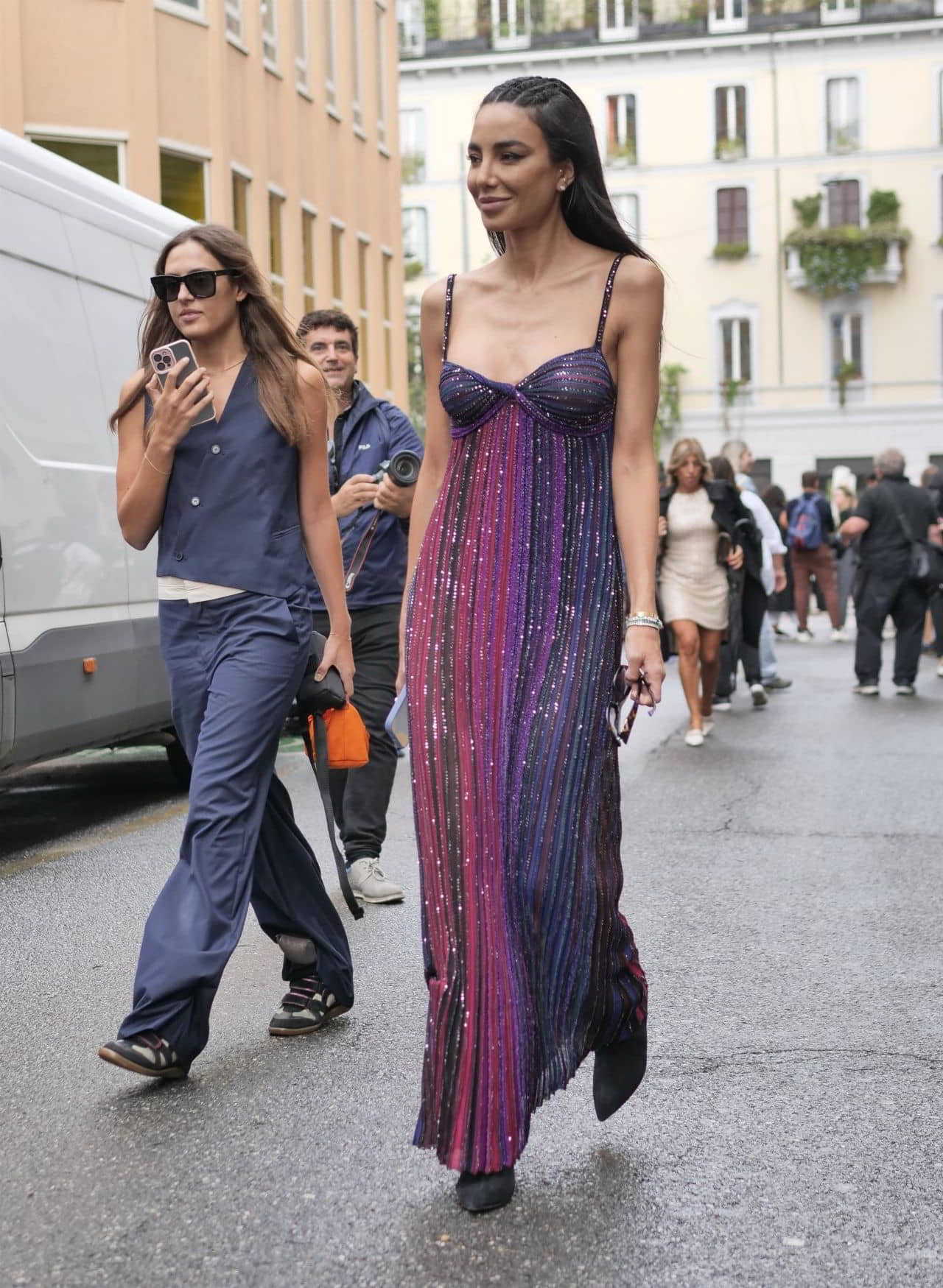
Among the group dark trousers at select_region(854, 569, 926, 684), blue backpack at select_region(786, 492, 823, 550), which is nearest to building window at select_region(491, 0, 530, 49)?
blue backpack at select_region(786, 492, 823, 550)

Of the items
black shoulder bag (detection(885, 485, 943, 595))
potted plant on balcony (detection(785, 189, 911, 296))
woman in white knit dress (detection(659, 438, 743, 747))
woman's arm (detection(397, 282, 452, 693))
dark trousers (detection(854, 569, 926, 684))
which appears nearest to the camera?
woman's arm (detection(397, 282, 452, 693))

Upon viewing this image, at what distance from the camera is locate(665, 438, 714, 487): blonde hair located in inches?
491

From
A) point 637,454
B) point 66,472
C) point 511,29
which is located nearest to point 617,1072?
point 637,454

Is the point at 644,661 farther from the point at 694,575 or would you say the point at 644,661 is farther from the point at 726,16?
the point at 726,16

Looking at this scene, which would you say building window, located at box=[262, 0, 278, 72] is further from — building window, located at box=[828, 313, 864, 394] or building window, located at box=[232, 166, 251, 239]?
building window, located at box=[828, 313, 864, 394]

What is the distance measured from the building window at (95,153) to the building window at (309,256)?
6.49 meters

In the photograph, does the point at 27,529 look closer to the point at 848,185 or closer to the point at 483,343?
the point at 483,343

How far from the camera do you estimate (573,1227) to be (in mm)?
3355

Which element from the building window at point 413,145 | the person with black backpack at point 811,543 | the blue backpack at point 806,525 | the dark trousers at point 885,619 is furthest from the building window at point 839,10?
the dark trousers at point 885,619

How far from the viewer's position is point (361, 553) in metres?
6.92

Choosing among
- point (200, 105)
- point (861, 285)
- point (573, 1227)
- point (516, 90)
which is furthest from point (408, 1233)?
point (861, 285)

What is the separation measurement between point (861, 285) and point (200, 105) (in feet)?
109

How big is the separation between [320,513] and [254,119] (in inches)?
873

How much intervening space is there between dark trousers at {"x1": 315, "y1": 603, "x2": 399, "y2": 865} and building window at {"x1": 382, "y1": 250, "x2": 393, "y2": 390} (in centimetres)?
2597
